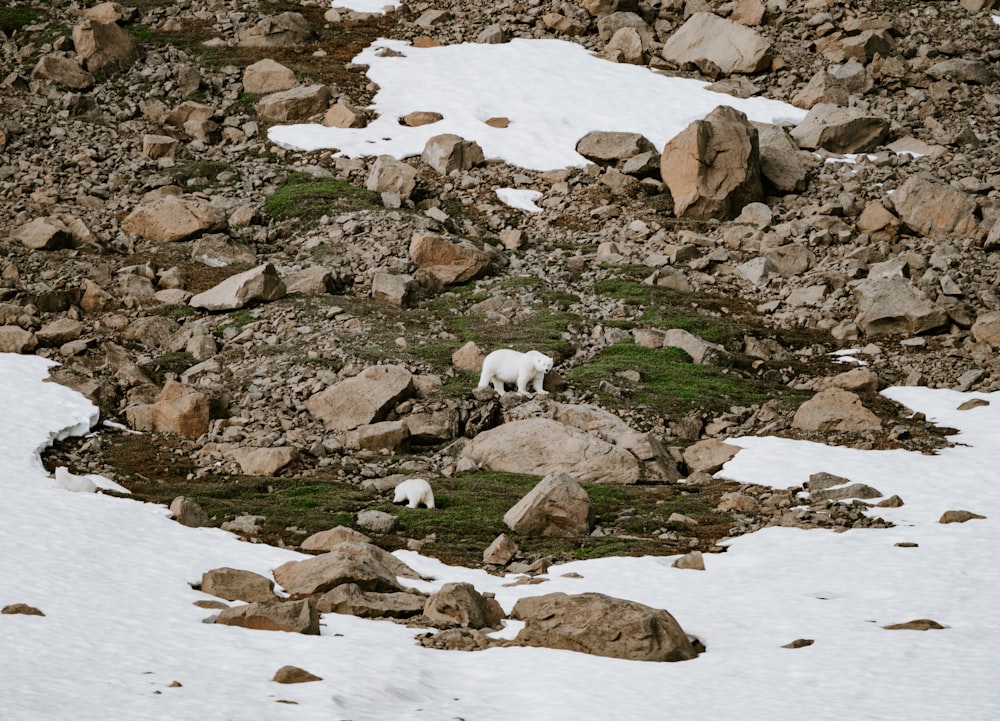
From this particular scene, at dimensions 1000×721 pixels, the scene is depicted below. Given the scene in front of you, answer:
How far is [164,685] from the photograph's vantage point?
11031mm

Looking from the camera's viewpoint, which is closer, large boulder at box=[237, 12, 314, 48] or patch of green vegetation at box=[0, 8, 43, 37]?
patch of green vegetation at box=[0, 8, 43, 37]

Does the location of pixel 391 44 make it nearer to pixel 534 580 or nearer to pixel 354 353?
pixel 354 353

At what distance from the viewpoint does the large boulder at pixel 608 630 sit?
13031 millimetres

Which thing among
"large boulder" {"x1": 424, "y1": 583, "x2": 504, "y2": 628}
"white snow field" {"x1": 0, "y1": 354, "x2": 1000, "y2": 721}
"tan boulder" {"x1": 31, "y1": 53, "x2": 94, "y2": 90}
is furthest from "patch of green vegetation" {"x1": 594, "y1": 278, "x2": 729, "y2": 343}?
"tan boulder" {"x1": 31, "y1": 53, "x2": 94, "y2": 90}

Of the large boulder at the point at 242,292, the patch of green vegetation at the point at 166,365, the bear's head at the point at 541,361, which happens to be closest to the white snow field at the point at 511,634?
the patch of green vegetation at the point at 166,365

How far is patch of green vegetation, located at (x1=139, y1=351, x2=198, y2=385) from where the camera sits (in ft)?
89.9

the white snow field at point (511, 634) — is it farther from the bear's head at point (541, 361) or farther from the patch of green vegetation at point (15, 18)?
the patch of green vegetation at point (15, 18)

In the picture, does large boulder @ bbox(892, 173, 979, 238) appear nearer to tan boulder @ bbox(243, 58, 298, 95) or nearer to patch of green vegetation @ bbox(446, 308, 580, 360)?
patch of green vegetation @ bbox(446, 308, 580, 360)

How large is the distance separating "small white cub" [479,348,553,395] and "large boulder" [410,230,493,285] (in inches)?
292

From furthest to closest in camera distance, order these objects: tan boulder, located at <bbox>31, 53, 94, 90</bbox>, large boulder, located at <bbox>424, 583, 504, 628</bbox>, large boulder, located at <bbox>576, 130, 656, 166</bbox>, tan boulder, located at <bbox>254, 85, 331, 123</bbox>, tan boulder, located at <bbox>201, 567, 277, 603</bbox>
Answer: tan boulder, located at <bbox>254, 85, 331, 123</bbox> → tan boulder, located at <bbox>31, 53, 94, 90</bbox> → large boulder, located at <bbox>576, 130, 656, 166</bbox> → tan boulder, located at <bbox>201, 567, 277, 603</bbox> → large boulder, located at <bbox>424, 583, 504, 628</bbox>

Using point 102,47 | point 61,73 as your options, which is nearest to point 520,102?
point 102,47

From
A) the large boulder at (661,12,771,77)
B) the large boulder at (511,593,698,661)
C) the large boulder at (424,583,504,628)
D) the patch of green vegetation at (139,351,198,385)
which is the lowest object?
A: the patch of green vegetation at (139,351,198,385)

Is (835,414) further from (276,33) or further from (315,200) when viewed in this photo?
(276,33)

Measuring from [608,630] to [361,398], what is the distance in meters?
13.1
